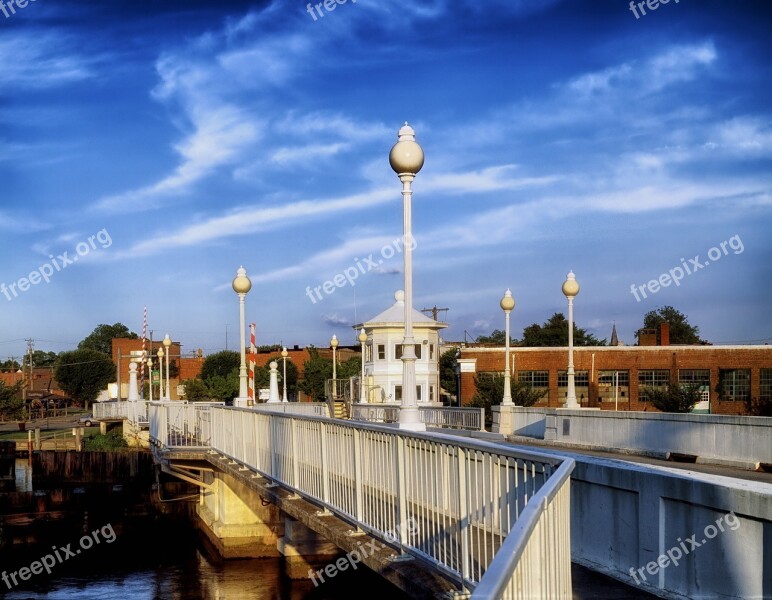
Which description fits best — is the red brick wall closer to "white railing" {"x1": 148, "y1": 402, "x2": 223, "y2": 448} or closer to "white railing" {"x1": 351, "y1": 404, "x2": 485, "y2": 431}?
"white railing" {"x1": 351, "y1": 404, "x2": 485, "y2": 431}

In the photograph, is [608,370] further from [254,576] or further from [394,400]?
[254,576]

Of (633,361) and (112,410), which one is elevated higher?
(633,361)

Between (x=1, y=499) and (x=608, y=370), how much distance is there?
35060mm

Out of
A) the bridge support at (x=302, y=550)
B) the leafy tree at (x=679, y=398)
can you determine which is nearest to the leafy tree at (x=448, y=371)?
the leafy tree at (x=679, y=398)

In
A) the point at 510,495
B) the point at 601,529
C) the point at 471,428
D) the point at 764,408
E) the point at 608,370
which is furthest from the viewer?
the point at 608,370

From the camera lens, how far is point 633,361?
56469 millimetres

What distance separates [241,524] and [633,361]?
36503mm

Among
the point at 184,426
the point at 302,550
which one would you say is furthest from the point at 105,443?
the point at 302,550

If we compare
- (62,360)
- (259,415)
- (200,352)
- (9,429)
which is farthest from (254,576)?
(62,360)

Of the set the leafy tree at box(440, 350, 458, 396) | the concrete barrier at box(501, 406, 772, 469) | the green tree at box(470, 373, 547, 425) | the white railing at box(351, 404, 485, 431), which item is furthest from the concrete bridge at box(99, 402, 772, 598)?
the leafy tree at box(440, 350, 458, 396)

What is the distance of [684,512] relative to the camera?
279 inches

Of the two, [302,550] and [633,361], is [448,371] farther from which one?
[302,550]

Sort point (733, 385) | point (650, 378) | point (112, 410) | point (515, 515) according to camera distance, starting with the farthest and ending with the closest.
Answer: point (650, 378) → point (733, 385) → point (112, 410) → point (515, 515)

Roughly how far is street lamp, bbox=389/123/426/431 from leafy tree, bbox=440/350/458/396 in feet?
207
